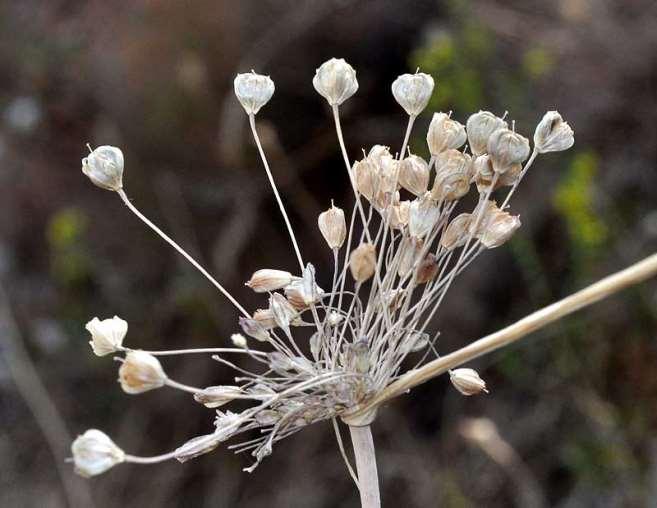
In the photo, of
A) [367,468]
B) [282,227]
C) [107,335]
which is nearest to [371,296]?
[367,468]

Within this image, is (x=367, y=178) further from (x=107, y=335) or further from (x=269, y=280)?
(x=107, y=335)

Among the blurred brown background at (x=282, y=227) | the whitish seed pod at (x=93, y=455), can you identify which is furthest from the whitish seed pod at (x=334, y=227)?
the blurred brown background at (x=282, y=227)

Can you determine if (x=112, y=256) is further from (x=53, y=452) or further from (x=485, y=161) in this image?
(x=485, y=161)

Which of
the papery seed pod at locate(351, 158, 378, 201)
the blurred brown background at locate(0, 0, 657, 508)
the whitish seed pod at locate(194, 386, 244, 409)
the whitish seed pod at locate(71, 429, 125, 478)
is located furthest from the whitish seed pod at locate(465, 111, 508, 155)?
the blurred brown background at locate(0, 0, 657, 508)

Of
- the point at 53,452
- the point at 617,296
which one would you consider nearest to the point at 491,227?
the point at 617,296

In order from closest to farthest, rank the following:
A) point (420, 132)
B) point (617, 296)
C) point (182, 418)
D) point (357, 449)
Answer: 1. point (357, 449)
2. point (617, 296)
3. point (420, 132)
4. point (182, 418)

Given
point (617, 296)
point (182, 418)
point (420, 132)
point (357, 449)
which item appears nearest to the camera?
point (357, 449)

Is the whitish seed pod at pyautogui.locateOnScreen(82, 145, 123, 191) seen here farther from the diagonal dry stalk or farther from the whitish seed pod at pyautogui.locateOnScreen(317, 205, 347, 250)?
the diagonal dry stalk
